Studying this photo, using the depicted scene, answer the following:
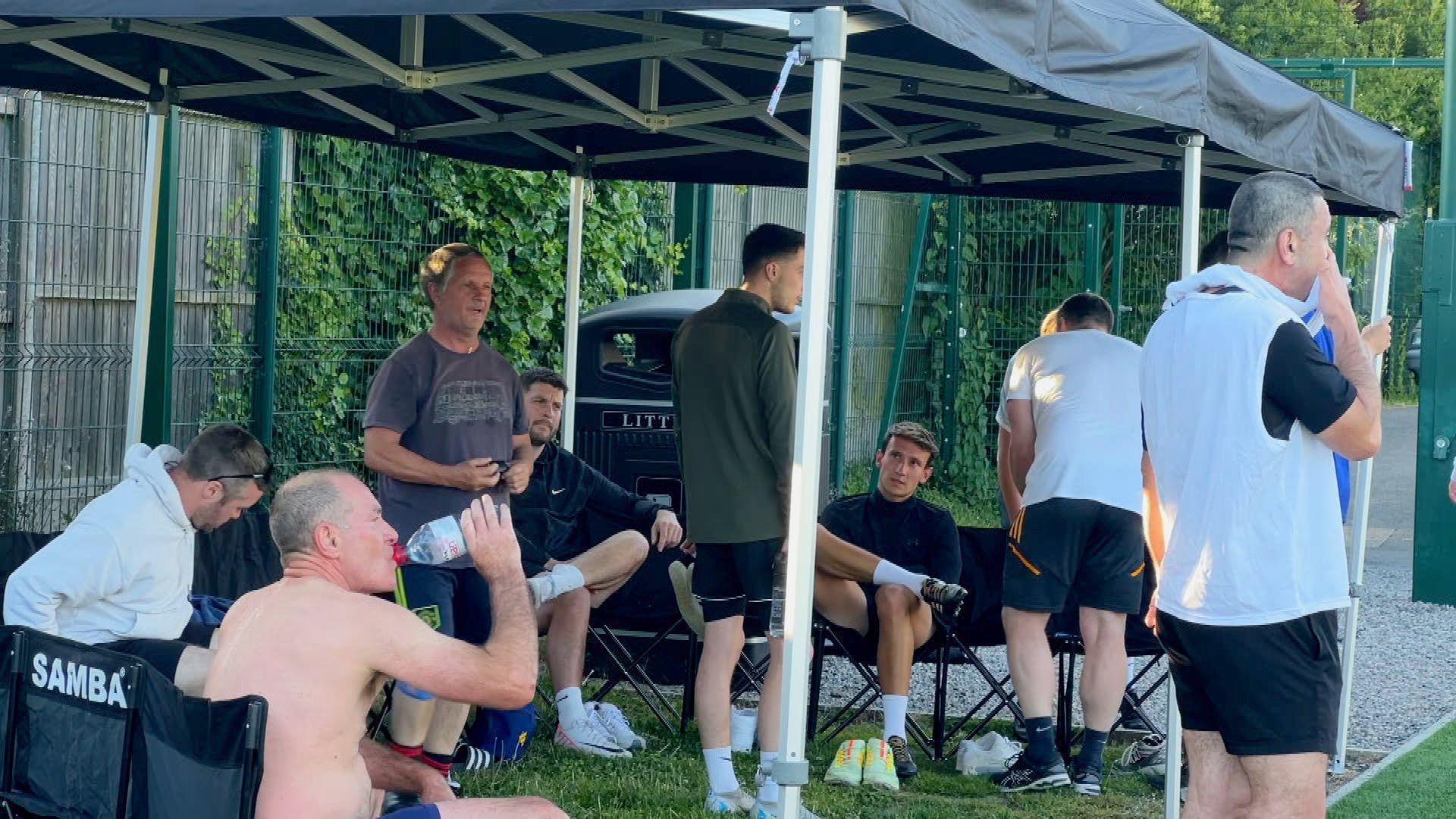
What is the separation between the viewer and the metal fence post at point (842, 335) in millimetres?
11508

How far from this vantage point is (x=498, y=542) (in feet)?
10.6

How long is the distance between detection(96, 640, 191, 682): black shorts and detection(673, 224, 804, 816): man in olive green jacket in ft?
5.09

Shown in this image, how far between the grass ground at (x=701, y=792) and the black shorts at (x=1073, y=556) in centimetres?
63

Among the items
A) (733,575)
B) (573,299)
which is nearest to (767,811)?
(733,575)

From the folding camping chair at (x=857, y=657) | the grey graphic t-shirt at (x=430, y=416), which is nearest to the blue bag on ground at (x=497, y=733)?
the grey graphic t-shirt at (x=430, y=416)

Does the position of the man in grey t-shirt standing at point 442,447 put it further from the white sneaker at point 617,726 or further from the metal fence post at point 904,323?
the metal fence post at point 904,323

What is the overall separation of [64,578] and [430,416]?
1.33 meters

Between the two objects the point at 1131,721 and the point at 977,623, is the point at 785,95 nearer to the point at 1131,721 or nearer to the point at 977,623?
the point at 977,623

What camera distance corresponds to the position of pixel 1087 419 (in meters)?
5.41

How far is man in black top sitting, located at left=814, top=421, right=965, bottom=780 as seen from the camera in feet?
19.0

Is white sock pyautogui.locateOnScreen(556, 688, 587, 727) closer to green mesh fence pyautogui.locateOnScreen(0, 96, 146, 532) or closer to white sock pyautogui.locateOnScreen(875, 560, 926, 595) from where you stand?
white sock pyautogui.locateOnScreen(875, 560, 926, 595)

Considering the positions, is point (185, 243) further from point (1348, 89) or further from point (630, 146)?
point (1348, 89)

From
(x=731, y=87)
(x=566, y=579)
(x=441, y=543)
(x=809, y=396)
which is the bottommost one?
(x=566, y=579)

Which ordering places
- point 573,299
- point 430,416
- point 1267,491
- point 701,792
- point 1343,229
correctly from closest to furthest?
point 1267,491 → point 430,416 → point 701,792 → point 573,299 → point 1343,229
